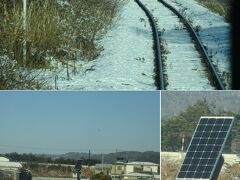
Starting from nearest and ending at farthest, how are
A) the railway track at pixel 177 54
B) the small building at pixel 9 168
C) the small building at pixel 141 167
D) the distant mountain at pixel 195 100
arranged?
the distant mountain at pixel 195 100, the railway track at pixel 177 54, the small building at pixel 141 167, the small building at pixel 9 168

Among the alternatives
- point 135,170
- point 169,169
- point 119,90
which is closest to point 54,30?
point 119,90

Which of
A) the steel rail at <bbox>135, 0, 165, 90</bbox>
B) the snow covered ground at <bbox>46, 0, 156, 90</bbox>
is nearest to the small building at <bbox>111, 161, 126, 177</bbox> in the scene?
the snow covered ground at <bbox>46, 0, 156, 90</bbox>

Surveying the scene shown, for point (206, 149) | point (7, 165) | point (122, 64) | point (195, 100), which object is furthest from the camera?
point (7, 165)

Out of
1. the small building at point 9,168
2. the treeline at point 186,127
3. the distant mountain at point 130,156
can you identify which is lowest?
the small building at point 9,168

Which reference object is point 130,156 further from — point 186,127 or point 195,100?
point 195,100

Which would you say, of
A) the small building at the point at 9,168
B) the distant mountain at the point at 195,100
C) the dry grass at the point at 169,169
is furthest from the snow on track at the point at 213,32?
the small building at the point at 9,168

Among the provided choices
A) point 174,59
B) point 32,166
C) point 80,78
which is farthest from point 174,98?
point 32,166

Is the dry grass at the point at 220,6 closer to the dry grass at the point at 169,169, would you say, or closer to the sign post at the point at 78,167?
the dry grass at the point at 169,169
